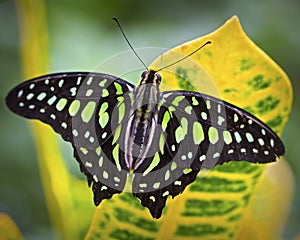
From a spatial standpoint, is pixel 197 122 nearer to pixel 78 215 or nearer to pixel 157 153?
pixel 157 153

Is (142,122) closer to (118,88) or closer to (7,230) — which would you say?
(118,88)

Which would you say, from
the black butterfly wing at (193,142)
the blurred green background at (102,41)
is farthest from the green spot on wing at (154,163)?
the blurred green background at (102,41)

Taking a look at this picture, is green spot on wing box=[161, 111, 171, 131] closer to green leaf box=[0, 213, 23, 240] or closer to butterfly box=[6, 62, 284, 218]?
butterfly box=[6, 62, 284, 218]

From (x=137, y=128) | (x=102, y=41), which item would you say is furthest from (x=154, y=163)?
(x=102, y=41)

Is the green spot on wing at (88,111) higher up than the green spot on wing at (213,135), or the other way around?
the green spot on wing at (88,111)

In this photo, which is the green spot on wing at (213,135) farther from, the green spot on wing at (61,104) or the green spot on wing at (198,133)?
the green spot on wing at (61,104)

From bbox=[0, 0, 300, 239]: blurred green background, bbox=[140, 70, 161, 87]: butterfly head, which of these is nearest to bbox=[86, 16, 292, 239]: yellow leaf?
bbox=[140, 70, 161, 87]: butterfly head
